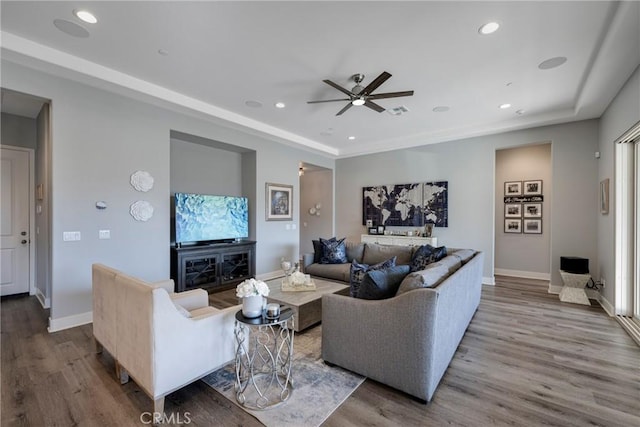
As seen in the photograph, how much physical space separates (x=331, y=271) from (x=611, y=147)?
14.2 feet

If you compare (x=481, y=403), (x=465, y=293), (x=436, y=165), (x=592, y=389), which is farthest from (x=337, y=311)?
(x=436, y=165)

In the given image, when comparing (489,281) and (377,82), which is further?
(489,281)

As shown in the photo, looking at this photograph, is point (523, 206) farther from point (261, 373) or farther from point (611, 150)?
point (261, 373)

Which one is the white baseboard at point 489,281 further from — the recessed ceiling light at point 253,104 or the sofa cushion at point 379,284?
the recessed ceiling light at point 253,104

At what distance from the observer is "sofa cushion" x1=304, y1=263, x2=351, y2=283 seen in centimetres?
445

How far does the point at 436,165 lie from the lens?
19.9 feet

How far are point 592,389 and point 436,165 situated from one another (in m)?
4.64

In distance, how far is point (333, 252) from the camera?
5031mm

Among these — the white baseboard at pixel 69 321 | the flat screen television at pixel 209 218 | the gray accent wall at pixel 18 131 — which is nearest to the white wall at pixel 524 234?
the flat screen television at pixel 209 218

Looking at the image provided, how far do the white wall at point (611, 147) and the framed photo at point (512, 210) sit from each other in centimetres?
175

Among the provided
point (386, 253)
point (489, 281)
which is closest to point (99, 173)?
point (386, 253)

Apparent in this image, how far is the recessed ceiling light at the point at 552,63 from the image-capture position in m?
3.05

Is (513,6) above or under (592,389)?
above

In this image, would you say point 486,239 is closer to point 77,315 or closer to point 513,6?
point 513,6
